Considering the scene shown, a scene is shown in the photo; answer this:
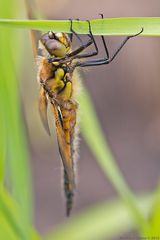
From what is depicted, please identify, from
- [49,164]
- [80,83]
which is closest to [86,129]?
[80,83]

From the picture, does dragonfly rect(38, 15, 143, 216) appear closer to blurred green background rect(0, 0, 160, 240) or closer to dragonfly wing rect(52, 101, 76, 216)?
dragonfly wing rect(52, 101, 76, 216)

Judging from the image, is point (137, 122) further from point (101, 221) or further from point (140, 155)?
point (101, 221)

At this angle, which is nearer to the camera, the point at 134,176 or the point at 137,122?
the point at 134,176

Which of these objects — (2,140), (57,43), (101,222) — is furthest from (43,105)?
(101,222)

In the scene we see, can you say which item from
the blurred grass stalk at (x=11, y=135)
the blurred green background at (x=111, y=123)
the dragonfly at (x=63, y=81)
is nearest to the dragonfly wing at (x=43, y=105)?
the dragonfly at (x=63, y=81)

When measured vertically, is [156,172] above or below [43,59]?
below

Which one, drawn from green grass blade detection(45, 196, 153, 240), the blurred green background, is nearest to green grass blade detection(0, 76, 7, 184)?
green grass blade detection(45, 196, 153, 240)
